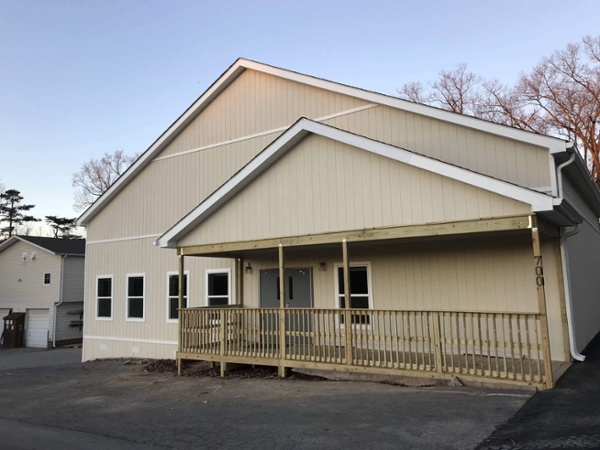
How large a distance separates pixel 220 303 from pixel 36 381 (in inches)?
194

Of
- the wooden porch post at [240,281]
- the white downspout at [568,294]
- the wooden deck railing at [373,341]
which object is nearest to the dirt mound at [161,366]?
the wooden deck railing at [373,341]

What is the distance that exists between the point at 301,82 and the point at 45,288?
21690 mm

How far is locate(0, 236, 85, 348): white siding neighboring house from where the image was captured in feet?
84.5

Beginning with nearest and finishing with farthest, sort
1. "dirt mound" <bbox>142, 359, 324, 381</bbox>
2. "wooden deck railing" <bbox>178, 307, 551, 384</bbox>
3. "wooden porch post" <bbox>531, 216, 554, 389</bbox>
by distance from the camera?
"wooden porch post" <bbox>531, 216, 554, 389</bbox>, "wooden deck railing" <bbox>178, 307, 551, 384</bbox>, "dirt mound" <bbox>142, 359, 324, 381</bbox>

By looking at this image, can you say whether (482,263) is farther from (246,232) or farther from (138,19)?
(138,19)

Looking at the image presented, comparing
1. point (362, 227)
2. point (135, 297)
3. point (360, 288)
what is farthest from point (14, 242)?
point (362, 227)

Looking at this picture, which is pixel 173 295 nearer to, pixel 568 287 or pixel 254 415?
pixel 254 415

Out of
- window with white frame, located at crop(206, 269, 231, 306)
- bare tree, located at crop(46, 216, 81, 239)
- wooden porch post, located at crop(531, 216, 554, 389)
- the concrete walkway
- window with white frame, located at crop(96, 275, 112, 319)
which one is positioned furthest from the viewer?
bare tree, located at crop(46, 216, 81, 239)

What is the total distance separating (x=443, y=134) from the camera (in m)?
9.95

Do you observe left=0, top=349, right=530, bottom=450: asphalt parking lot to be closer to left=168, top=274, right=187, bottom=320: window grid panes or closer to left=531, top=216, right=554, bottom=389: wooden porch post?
left=531, top=216, right=554, bottom=389: wooden porch post

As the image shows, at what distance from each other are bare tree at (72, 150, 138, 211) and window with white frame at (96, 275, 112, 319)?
81.4ft

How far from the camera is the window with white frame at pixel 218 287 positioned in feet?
41.8

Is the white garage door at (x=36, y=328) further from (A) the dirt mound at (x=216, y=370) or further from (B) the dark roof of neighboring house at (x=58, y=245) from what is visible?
(A) the dirt mound at (x=216, y=370)

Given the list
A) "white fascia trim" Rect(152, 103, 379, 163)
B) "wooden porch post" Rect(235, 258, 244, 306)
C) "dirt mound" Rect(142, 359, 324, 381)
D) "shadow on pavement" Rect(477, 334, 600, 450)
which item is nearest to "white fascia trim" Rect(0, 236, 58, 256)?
"white fascia trim" Rect(152, 103, 379, 163)
